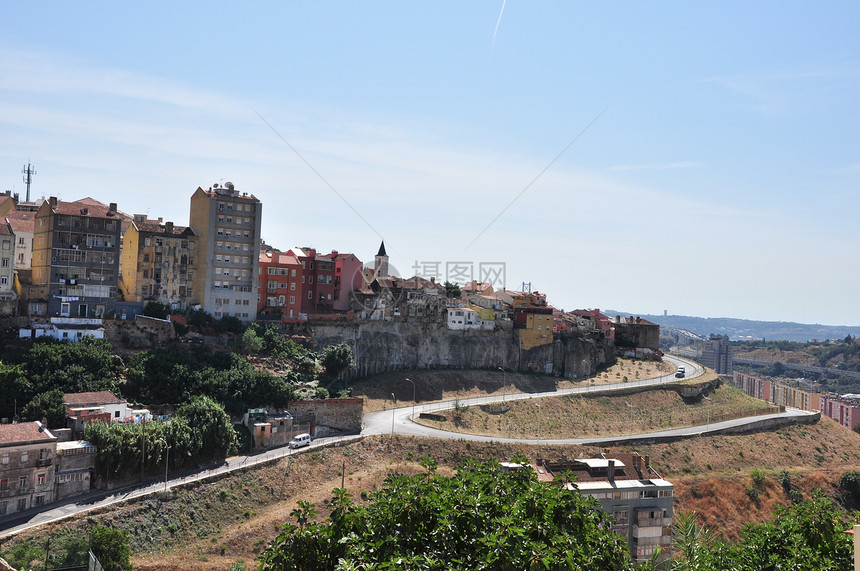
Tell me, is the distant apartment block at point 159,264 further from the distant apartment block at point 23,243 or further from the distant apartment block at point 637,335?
the distant apartment block at point 637,335

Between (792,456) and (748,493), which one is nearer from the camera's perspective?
(748,493)

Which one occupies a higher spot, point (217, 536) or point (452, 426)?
point (452, 426)

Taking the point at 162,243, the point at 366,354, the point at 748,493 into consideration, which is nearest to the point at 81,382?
the point at 162,243

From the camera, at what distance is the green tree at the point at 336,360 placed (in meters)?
70.9

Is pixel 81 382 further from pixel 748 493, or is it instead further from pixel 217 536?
Result: pixel 748 493

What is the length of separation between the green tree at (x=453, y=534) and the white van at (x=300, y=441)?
38992mm

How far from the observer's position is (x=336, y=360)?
70.8 meters

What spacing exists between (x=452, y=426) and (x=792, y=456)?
3914cm

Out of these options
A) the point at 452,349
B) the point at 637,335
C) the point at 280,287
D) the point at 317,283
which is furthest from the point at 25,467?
the point at 637,335

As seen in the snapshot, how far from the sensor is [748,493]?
67250 millimetres

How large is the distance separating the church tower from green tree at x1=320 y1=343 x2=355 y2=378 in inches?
1014

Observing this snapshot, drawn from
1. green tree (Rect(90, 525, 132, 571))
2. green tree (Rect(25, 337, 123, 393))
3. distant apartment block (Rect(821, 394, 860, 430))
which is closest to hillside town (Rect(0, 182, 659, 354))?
green tree (Rect(25, 337, 123, 393))

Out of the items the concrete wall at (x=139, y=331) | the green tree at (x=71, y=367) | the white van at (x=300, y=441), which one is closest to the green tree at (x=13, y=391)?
the green tree at (x=71, y=367)

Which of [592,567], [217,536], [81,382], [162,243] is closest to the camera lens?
[592,567]
